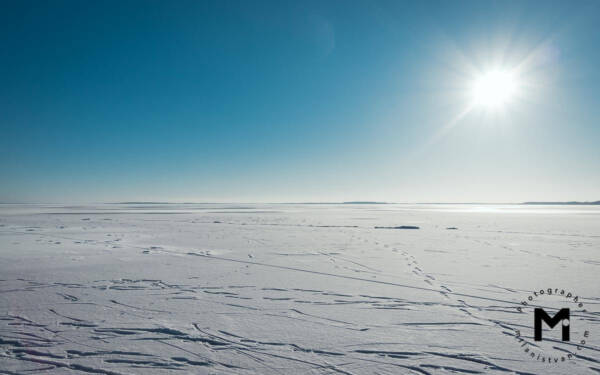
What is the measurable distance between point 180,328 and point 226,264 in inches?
150

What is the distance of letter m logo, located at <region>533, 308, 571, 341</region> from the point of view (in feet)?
11.5

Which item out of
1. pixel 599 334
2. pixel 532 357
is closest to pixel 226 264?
pixel 532 357

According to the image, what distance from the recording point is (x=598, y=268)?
695 cm

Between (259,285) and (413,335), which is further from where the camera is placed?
(259,285)

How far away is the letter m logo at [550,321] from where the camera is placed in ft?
11.5

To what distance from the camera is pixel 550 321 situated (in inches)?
152

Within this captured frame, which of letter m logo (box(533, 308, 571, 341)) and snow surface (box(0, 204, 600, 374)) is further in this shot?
letter m logo (box(533, 308, 571, 341))

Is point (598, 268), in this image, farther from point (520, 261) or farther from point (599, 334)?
point (599, 334)

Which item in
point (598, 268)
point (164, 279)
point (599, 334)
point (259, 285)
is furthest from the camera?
point (598, 268)

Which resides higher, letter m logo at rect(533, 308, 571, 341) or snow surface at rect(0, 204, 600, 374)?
letter m logo at rect(533, 308, 571, 341)

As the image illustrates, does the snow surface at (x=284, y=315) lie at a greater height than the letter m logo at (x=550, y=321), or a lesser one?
lesser

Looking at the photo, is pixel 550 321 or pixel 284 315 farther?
pixel 284 315

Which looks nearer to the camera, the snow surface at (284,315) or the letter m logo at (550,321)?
the snow surface at (284,315)

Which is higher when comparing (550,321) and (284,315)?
(550,321)
